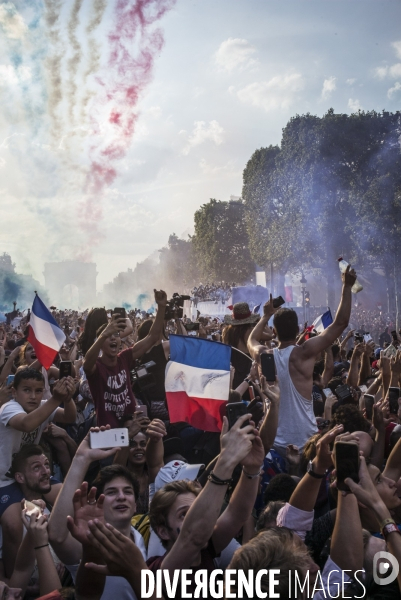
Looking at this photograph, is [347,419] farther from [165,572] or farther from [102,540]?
[102,540]

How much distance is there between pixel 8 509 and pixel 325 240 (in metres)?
32.4

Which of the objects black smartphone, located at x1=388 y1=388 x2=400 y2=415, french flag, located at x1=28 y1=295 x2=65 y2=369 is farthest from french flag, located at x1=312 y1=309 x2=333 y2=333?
black smartphone, located at x1=388 y1=388 x2=400 y2=415

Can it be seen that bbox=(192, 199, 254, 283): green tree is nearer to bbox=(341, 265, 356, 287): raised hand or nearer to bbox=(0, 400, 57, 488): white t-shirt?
bbox=(341, 265, 356, 287): raised hand

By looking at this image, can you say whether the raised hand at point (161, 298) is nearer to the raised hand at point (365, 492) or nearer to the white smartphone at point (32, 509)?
the white smartphone at point (32, 509)

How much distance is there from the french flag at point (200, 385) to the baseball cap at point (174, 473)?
637 mm

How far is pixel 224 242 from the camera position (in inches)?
2486

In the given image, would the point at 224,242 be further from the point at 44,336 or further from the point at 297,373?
the point at 297,373

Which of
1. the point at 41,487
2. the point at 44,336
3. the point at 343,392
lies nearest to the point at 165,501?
the point at 41,487

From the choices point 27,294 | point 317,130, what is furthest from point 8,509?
point 27,294

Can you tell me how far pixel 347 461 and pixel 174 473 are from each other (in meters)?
1.45

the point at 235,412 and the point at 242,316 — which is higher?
the point at 242,316

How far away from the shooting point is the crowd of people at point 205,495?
8.36 ft

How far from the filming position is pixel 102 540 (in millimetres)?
2328

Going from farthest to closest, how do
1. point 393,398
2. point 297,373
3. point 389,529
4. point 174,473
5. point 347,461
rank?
1. point 393,398
2. point 297,373
3. point 174,473
4. point 347,461
5. point 389,529
